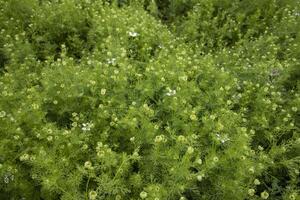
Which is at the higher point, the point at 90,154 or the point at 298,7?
the point at 298,7

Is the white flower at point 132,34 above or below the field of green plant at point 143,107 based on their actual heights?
above

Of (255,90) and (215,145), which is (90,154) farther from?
(255,90)

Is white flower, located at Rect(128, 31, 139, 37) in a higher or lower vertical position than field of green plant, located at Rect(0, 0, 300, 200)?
higher

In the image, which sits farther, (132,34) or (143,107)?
(132,34)

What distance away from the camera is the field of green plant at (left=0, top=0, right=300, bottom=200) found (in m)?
3.03

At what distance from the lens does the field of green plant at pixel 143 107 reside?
9.93 ft

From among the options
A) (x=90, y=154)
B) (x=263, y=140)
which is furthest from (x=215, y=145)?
(x=90, y=154)

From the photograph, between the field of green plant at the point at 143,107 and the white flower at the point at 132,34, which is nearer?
the field of green plant at the point at 143,107

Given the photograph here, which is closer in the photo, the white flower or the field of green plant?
the field of green plant

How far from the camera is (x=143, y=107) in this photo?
3303 millimetres

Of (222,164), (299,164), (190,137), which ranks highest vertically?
(190,137)

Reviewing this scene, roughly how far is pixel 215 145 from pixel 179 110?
0.47 m

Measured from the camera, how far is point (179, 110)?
137 inches

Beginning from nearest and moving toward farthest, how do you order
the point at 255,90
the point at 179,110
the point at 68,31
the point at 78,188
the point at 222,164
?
the point at 78,188, the point at 222,164, the point at 179,110, the point at 255,90, the point at 68,31
